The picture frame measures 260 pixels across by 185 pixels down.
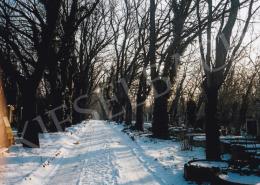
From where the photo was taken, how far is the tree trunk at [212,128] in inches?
517

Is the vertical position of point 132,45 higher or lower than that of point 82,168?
higher

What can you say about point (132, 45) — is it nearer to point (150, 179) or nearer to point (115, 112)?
point (115, 112)

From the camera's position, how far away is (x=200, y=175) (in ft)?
34.1

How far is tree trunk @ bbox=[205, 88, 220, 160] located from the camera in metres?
13.1

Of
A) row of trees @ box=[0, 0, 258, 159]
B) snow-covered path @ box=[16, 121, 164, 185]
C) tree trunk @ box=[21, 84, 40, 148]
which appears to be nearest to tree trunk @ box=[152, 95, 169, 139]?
row of trees @ box=[0, 0, 258, 159]

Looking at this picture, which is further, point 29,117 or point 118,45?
point 118,45

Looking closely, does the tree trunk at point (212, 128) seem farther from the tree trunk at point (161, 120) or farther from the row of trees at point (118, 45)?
the tree trunk at point (161, 120)

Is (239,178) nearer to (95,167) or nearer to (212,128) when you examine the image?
(212,128)

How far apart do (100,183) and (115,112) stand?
56.1 m

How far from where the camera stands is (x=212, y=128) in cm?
1326

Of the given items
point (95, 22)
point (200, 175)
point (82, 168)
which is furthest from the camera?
point (95, 22)

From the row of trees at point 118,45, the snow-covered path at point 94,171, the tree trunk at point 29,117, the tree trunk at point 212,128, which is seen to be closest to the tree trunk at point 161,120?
the row of trees at point 118,45

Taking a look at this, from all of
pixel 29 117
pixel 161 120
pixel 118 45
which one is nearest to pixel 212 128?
pixel 29 117

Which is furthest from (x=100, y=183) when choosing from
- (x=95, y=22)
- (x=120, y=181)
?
(x=95, y=22)
